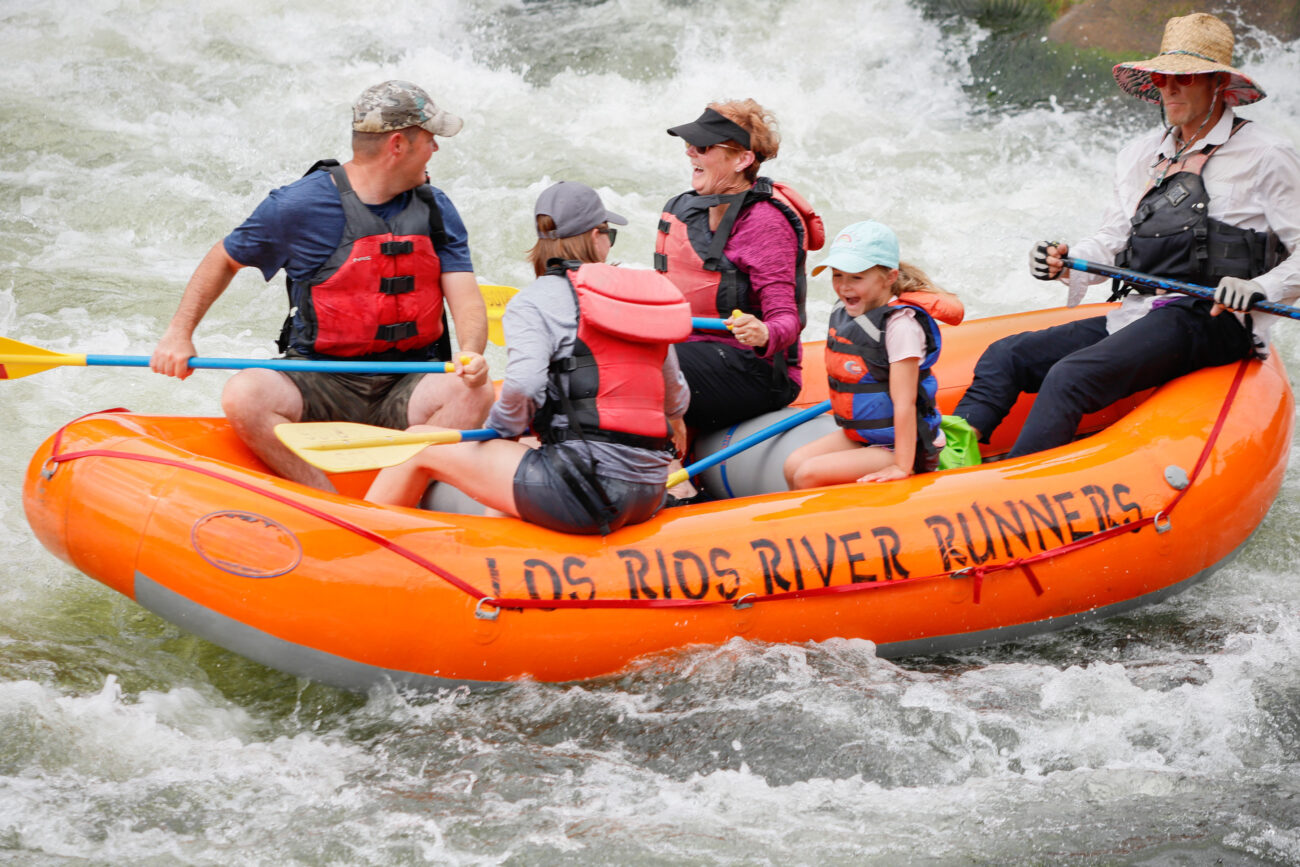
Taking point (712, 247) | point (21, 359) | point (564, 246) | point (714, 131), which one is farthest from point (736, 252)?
point (21, 359)

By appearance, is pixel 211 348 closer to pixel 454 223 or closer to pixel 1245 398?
pixel 454 223

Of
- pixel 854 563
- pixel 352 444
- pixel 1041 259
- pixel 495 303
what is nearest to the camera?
pixel 352 444

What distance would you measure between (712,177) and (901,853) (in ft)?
6.19

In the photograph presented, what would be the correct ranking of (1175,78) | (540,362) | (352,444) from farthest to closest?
1. (1175,78)
2. (352,444)
3. (540,362)

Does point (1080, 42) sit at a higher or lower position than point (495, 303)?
higher

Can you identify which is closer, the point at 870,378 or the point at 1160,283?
the point at 870,378

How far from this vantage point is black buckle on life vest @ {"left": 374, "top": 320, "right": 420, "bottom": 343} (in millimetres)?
3469

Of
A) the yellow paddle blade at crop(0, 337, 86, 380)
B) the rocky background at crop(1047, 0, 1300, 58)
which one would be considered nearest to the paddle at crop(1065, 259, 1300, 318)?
the yellow paddle blade at crop(0, 337, 86, 380)

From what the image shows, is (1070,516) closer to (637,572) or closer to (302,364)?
(637,572)

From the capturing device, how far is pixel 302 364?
3.35 meters

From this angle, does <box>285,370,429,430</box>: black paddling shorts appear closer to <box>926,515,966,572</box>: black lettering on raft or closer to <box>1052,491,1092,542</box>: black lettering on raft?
<box>926,515,966,572</box>: black lettering on raft

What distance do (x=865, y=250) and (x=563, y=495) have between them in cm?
103

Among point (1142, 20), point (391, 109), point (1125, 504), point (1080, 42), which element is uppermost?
point (1142, 20)

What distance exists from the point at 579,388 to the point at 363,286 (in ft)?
2.53
